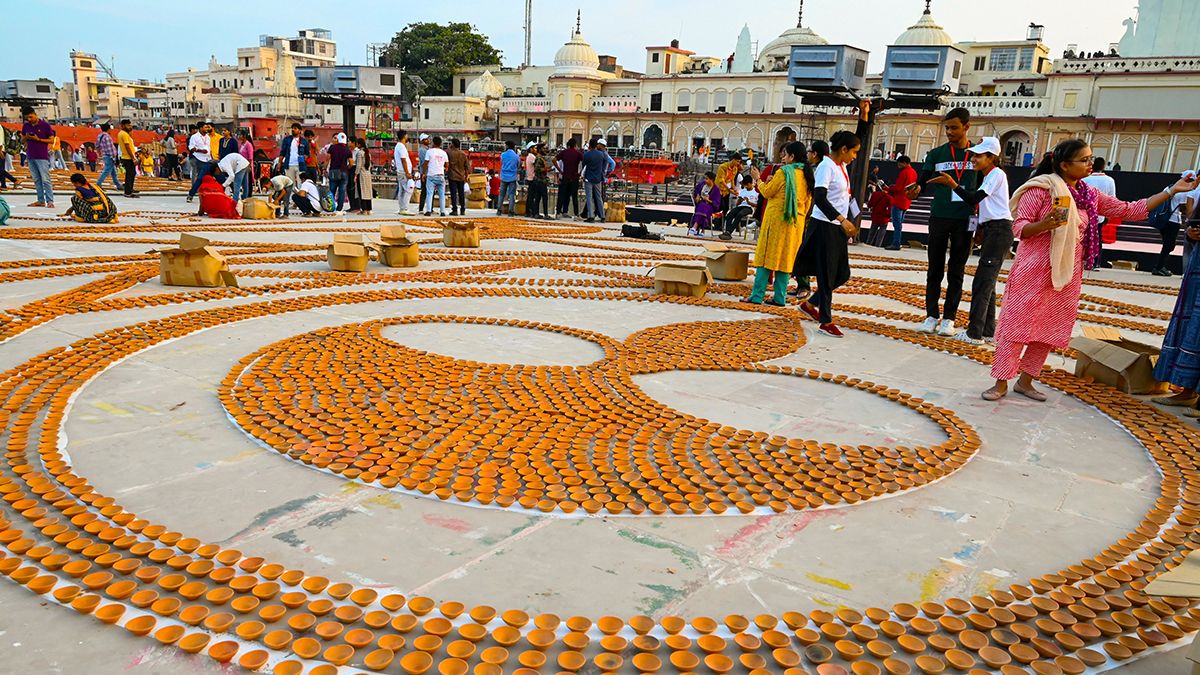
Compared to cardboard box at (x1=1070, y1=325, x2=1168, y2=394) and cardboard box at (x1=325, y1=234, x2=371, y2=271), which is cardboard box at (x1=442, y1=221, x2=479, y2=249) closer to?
cardboard box at (x1=325, y1=234, x2=371, y2=271)

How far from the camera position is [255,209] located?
40.2ft

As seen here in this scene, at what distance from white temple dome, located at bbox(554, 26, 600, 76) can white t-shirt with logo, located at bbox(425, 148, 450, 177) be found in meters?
43.7

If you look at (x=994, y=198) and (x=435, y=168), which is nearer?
(x=994, y=198)

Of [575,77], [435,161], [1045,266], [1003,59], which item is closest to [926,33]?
[1003,59]

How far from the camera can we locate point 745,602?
2191 millimetres

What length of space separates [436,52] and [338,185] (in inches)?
2197

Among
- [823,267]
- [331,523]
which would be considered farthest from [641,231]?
[331,523]

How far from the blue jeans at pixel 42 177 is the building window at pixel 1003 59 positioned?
4967 cm

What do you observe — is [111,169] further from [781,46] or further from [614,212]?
[781,46]

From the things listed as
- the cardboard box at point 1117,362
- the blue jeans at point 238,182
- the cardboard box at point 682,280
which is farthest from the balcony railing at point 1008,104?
the cardboard box at point 1117,362

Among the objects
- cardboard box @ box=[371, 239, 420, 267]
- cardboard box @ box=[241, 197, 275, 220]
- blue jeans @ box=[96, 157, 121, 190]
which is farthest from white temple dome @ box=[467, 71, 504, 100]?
cardboard box @ box=[371, 239, 420, 267]

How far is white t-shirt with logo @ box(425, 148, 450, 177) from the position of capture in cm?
1411

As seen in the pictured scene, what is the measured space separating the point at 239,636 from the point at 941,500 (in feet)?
8.04

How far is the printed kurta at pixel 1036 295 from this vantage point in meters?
4.18
